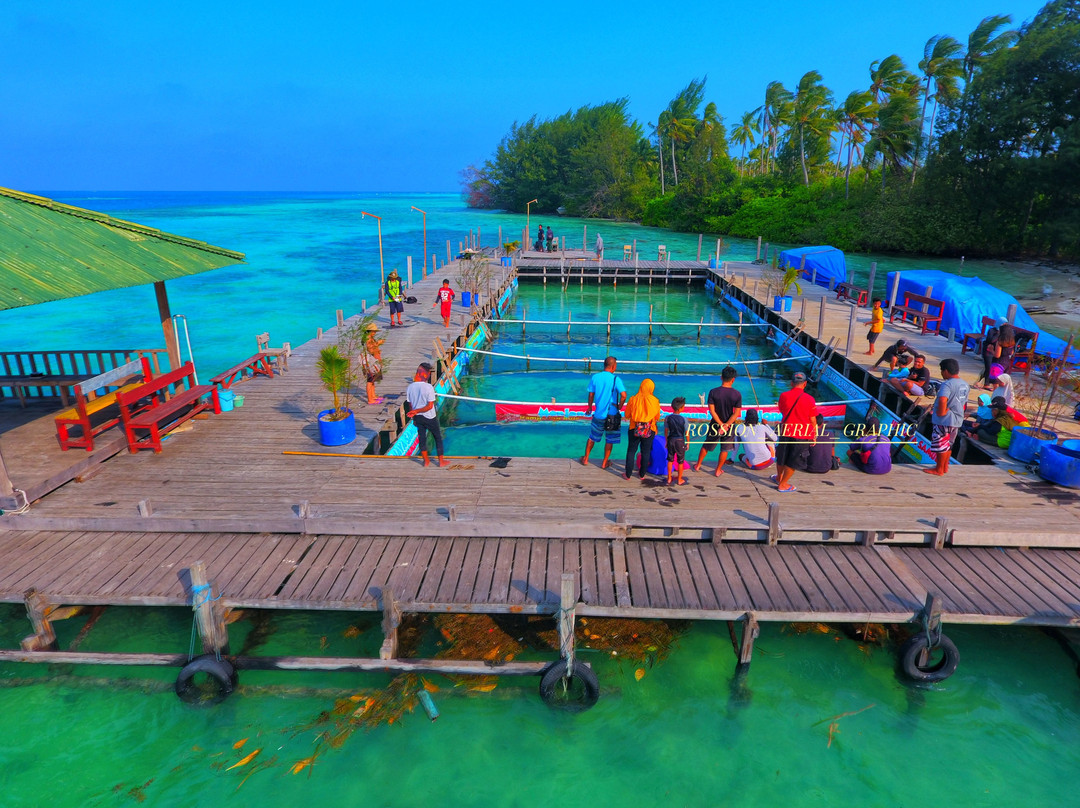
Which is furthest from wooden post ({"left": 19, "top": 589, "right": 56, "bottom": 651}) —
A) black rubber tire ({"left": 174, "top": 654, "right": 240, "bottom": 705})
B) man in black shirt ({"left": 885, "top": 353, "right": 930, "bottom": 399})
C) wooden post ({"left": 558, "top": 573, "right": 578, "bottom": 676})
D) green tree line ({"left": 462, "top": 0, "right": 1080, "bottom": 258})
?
green tree line ({"left": 462, "top": 0, "right": 1080, "bottom": 258})

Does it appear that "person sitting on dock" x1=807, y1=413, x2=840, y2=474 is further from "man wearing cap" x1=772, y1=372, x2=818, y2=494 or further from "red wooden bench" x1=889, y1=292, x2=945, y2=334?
"red wooden bench" x1=889, y1=292, x2=945, y2=334

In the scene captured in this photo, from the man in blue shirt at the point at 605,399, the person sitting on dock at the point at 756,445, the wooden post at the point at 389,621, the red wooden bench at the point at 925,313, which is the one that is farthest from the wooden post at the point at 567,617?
the red wooden bench at the point at 925,313

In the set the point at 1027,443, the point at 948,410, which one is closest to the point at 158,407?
the point at 948,410

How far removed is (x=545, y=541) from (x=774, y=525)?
10.1 ft

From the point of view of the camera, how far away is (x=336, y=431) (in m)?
10.9

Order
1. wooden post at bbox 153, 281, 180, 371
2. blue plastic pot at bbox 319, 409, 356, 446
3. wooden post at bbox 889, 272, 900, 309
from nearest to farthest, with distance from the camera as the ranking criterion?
blue plastic pot at bbox 319, 409, 356, 446
wooden post at bbox 153, 281, 180, 371
wooden post at bbox 889, 272, 900, 309

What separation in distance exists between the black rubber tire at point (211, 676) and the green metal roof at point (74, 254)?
16.1 ft

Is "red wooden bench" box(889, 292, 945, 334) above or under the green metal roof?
under

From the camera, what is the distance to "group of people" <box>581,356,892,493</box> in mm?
8953

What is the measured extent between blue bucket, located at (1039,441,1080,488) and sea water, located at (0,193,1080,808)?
2598mm

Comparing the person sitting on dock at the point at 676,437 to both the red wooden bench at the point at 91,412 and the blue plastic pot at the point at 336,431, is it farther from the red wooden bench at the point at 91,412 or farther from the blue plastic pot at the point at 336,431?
the red wooden bench at the point at 91,412

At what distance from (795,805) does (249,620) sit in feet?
23.3

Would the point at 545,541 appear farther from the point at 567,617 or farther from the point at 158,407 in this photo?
the point at 158,407

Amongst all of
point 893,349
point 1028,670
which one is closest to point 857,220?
point 893,349
